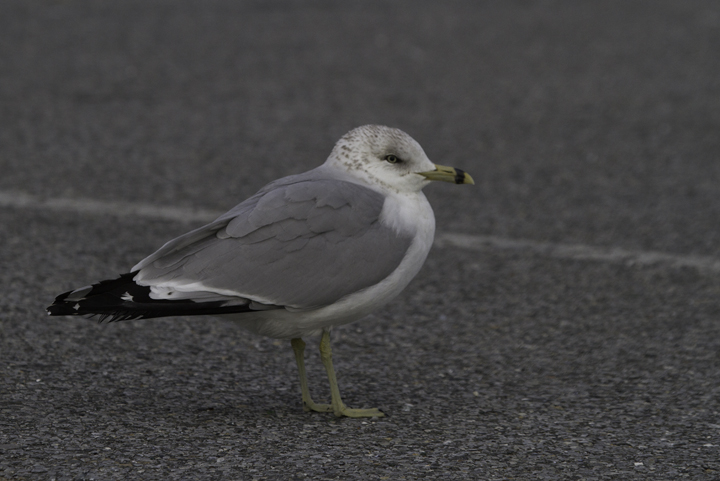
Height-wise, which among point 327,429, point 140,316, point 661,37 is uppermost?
point 661,37

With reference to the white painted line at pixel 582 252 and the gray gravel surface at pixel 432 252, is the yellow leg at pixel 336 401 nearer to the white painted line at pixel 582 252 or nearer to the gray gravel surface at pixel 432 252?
the gray gravel surface at pixel 432 252

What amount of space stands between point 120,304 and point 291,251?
677 mm

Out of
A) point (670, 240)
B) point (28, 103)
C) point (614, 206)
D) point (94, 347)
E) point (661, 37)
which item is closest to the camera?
point (94, 347)

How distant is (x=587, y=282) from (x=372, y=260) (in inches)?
91.5

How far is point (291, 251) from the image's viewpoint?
363cm

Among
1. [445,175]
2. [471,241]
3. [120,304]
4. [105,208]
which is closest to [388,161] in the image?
[445,175]

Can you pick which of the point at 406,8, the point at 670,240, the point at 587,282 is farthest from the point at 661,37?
the point at 587,282

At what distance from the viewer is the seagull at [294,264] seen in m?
3.46

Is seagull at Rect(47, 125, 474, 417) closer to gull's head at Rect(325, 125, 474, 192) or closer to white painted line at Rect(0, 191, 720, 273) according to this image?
gull's head at Rect(325, 125, 474, 192)

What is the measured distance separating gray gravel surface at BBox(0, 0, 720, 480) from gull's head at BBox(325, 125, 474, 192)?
936mm

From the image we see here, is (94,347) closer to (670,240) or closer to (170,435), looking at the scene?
(170,435)

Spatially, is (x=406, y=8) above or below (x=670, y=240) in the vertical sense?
above

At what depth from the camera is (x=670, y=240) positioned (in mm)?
6223

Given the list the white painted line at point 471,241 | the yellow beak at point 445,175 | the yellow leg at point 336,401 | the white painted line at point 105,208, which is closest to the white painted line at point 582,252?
the white painted line at point 471,241
